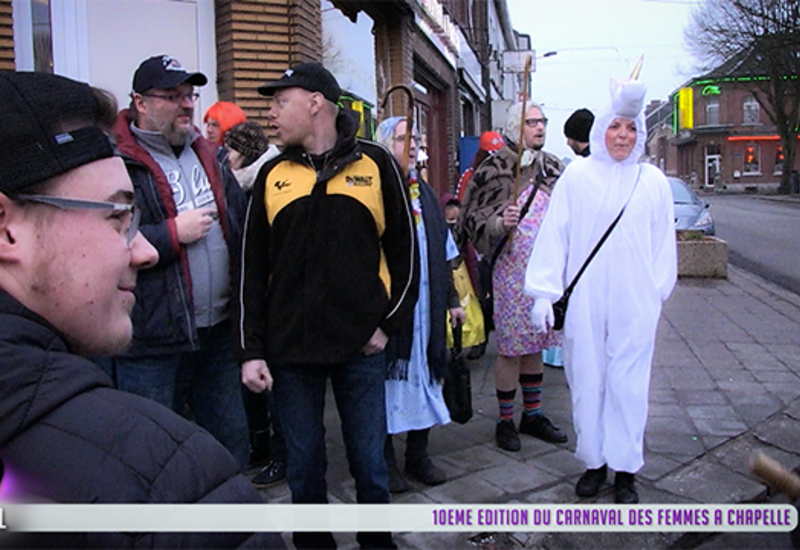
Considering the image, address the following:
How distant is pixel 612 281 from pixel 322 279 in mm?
1538

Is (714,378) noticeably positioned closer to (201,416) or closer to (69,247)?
(201,416)

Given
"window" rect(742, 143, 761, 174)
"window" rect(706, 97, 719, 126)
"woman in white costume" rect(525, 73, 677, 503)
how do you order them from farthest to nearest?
1. "window" rect(706, 97, 719, 126)
2. "window" rect(742, 143, 761, 174)
3. "woman in white costume" rect(525, 73, 677, 503)

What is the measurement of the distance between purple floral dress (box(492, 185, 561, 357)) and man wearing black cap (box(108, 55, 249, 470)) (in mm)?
1747

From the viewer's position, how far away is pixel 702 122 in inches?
2480

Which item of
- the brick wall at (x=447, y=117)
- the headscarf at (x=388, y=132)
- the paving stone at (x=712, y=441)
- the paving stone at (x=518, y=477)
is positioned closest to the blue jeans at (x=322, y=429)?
the paving stone at (x=518, y=477)

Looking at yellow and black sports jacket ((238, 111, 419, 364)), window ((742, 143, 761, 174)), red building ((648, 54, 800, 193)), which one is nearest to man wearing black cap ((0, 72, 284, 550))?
yellow and black sports jacket ((238, 111, 419, 364))

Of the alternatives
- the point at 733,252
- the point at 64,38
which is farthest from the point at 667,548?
the point at 733,252

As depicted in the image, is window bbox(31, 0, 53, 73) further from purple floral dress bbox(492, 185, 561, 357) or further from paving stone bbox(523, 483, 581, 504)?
paving stone bbox(523, 483, 581, 504)

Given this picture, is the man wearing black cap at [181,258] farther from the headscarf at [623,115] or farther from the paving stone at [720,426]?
the paving stone at [720,426]

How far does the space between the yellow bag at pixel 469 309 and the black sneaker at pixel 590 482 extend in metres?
2.06

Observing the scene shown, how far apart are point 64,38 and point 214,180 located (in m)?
2.70

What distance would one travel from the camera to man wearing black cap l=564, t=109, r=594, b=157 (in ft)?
15.7

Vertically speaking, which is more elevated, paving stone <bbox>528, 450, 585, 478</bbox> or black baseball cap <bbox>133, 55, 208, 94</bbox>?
black baseball cap <bbox>133, 55, 208, 94</bbox>

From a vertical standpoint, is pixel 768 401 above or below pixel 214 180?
below
